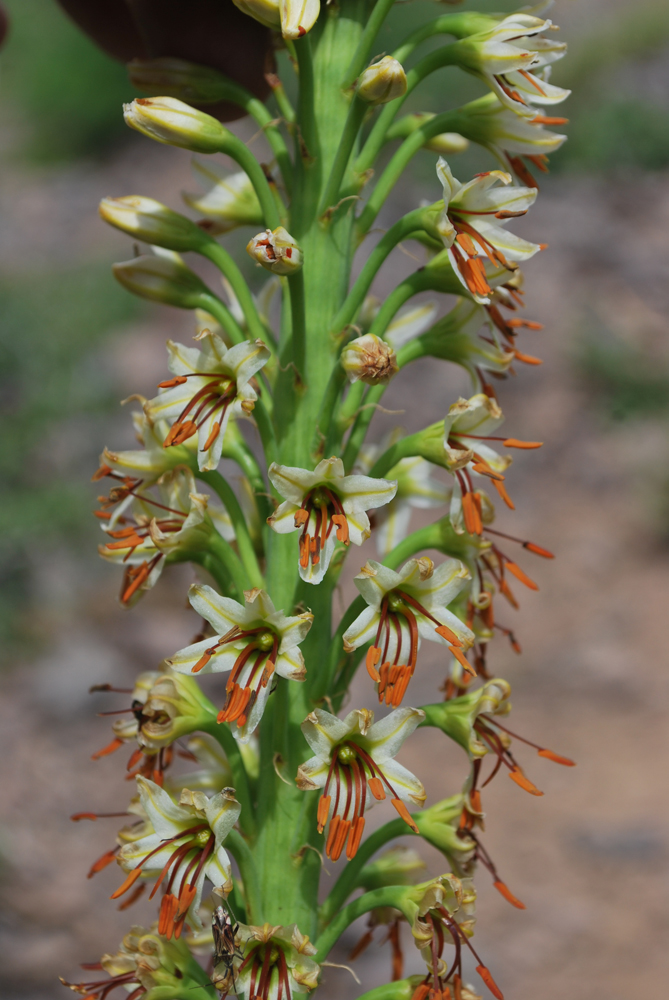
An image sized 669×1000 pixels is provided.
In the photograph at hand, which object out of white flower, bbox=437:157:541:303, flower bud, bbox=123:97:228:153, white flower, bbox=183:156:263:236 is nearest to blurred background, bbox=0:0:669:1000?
white flower, bbox=183:156:263:236

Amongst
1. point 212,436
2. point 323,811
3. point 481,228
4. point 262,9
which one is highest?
point 262,9

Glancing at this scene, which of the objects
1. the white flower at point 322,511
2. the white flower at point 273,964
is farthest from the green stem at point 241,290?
the white flower at point 273,964

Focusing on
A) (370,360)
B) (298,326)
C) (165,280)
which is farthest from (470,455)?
(165,280)

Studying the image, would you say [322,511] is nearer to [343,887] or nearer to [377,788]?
[377,788]

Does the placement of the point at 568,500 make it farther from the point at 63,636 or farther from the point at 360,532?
the point at 360,532

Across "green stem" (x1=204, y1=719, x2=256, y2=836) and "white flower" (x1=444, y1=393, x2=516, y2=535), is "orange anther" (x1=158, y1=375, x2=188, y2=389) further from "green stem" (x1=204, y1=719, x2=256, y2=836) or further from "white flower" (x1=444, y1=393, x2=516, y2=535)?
"green stem" (x1=204, y1=719, x2=256, y2=836)

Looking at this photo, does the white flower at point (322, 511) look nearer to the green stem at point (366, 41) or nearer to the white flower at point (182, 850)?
the white flower at point (182, 850)

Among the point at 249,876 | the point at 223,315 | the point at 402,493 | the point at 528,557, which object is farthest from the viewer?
the point at 528,557
